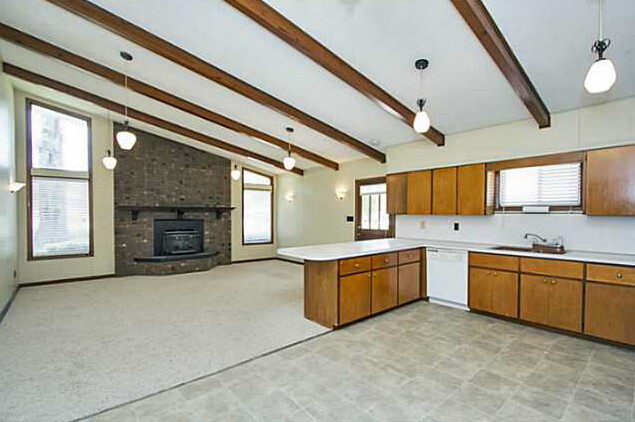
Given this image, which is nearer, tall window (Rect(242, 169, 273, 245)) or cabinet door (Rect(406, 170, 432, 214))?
cabinet door (Rect(406, 170, 432, 214))

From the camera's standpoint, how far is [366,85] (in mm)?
3723

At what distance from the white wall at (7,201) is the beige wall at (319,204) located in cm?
574

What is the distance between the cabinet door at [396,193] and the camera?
5461 mm

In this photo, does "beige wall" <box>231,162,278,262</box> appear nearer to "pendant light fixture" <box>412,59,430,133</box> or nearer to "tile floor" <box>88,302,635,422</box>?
"tile floor" <box>88,302,635,422</box>

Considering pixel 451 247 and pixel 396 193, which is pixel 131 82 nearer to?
pixel 396 193

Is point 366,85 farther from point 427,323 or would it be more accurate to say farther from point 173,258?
point 173,258

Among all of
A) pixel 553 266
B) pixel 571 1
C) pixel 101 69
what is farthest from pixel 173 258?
pixel 571 1

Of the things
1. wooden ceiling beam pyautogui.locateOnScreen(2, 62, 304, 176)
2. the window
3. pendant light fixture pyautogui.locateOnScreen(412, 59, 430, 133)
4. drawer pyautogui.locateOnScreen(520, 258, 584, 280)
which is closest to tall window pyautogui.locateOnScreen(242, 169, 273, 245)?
wooden ceiling beam pyautogui.locateOnScreen(2, 62, 304, 176)

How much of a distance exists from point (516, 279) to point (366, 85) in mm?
2991

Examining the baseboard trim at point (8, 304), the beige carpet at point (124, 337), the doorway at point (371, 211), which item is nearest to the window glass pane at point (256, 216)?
the beige carpet at point (124, 337)

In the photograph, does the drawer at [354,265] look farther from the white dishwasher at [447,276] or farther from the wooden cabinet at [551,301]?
the wooden cabinet at [551,301]

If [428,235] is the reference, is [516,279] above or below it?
below

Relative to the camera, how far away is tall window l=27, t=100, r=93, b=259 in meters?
5.90

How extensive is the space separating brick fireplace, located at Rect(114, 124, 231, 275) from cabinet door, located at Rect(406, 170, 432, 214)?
4.97 meters
